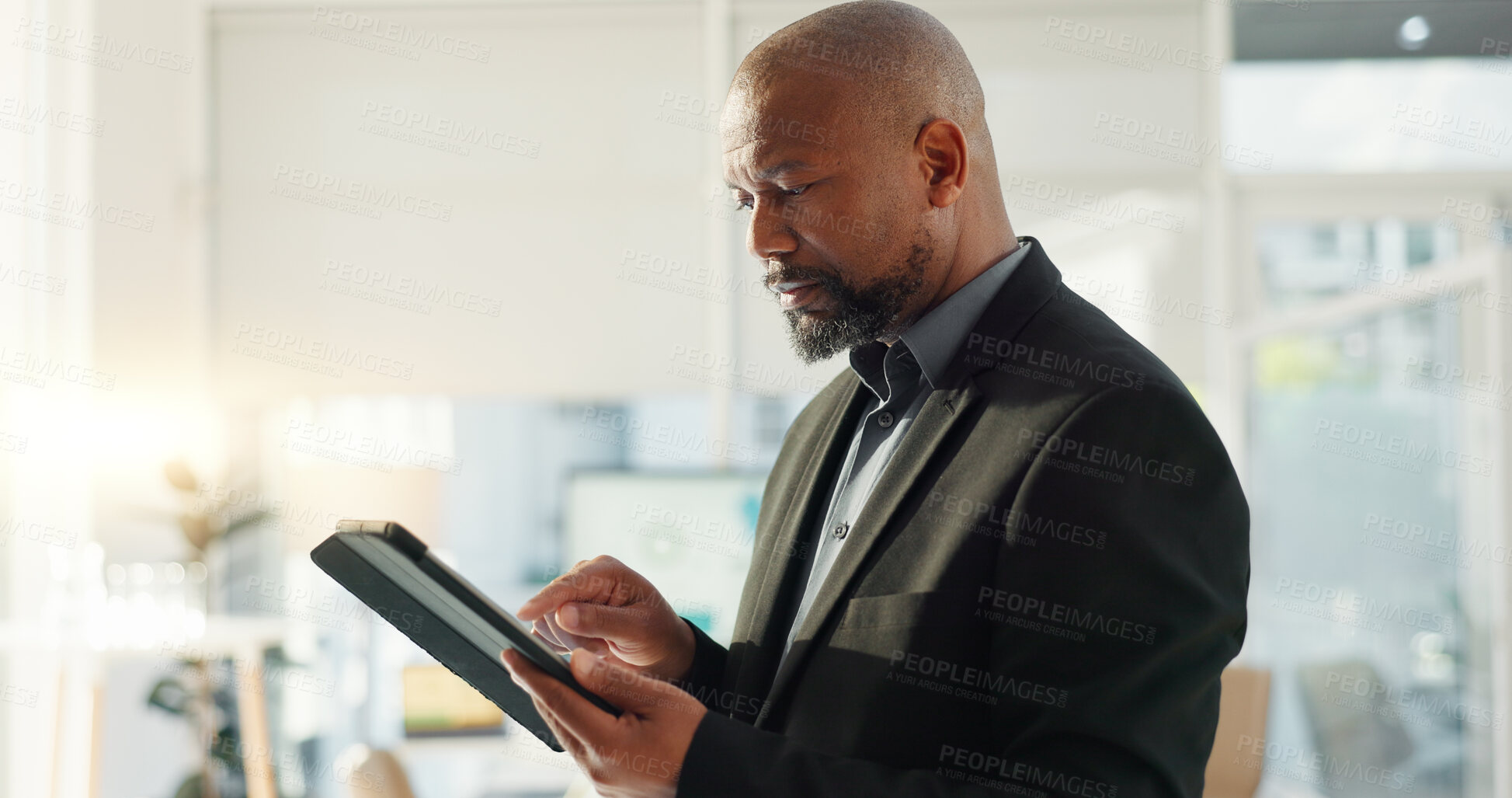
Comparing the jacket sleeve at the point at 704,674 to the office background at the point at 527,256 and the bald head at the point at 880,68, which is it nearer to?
the bald head at the point at 880,68

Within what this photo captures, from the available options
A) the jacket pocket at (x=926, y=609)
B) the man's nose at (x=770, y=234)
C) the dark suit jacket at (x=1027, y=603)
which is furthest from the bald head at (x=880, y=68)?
the jacket pocket at (x=926, y=609)

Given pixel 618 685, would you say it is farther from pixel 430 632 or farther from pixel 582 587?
pixel 582 587

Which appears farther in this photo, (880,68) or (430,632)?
(880,68)

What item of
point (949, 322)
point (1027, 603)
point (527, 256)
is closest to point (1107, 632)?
point (1027, 603)

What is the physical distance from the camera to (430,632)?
0.94 m

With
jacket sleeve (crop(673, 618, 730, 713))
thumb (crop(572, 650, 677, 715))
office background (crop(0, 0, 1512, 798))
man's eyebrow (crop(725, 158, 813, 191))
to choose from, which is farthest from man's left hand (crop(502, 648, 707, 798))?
office background (crop(0, 0, 1512, 798))

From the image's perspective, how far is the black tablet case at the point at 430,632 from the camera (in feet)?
2.75

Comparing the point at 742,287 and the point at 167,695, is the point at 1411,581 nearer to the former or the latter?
the point at 742,287

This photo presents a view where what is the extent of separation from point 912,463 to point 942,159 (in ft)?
1.02

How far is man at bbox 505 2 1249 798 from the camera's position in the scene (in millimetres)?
828

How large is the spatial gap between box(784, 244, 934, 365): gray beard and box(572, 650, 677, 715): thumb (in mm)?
376

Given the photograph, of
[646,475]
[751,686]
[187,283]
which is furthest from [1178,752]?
[187,283]

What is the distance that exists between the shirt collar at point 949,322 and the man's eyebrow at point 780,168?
0.63 feet

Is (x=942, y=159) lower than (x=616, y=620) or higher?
higher
